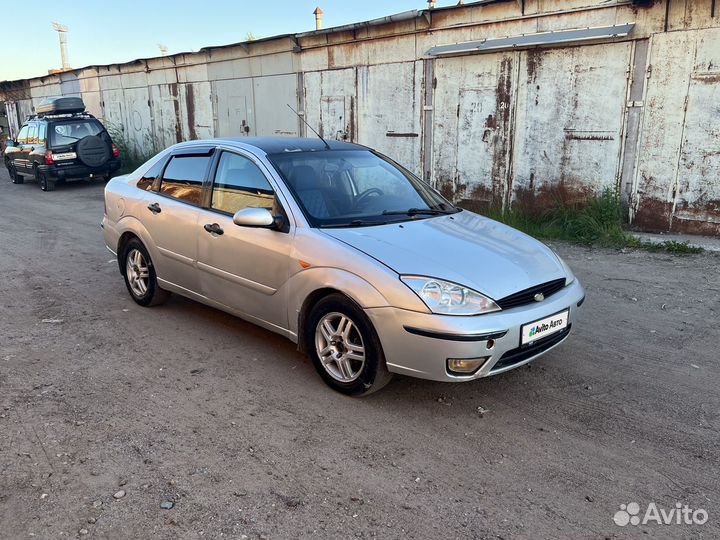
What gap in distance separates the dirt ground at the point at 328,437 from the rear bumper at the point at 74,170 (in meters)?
11.6

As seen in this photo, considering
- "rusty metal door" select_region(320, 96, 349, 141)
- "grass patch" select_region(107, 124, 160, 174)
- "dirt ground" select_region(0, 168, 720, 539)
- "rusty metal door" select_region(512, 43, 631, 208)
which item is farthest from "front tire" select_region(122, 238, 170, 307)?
"grass patch" select_region(107, 124, 160, 174)

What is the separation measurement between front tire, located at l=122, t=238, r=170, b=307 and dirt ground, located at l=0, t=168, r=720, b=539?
214mm

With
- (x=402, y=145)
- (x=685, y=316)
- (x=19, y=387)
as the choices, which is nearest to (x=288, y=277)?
(x=19, y=387)

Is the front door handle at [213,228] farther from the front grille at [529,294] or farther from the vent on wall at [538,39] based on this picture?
the vent on wall at [538,39]

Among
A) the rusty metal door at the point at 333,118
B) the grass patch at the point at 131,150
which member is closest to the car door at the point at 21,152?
the grass patch at the point at 131,150

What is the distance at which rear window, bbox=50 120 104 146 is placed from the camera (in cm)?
1586

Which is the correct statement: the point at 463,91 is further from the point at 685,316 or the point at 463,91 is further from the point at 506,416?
the point at 506,416

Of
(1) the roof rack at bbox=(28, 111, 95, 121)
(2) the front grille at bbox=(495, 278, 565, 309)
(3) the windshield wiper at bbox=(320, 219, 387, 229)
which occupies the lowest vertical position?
(2) the front grille at bbox=(495, 278, 565, 309)

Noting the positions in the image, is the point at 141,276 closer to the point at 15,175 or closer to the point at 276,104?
the point at 276,104

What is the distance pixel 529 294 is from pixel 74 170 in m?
15.3

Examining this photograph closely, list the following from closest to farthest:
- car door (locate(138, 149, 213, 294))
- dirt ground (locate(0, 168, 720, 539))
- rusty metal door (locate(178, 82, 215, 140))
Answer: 1. dirt ground (locate(0, 168, 720, 539))
2. car door (locate(138, 149, 213, 294))
3. rusty metal door (locate(178, 82, 215, 140))

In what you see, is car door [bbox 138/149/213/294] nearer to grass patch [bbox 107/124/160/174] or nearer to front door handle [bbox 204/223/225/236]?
front door handle [bbox 204/223/225/236]

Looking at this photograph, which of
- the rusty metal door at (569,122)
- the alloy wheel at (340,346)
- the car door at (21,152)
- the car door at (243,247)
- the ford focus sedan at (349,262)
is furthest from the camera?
the car door at (21,152)

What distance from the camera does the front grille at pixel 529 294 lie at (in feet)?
11.8
